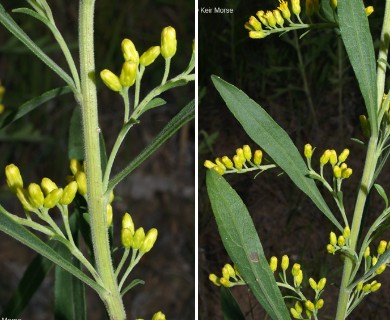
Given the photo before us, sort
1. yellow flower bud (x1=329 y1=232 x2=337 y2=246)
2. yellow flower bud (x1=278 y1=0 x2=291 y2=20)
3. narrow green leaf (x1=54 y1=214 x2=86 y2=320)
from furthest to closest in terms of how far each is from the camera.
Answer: narrow green leaf (x1=54 y1=214 x2=86 y2=320), yellow flower bud (x1=278 y1=0 x2=291 y2=20), yellow flower bud (x1=329 y1=232 x2=337 y2=246)

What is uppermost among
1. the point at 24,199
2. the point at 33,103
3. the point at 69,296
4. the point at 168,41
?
the point at 168,41

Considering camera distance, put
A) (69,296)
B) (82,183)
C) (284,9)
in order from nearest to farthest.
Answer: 1. (82,183)
2. (284,9)
3. (69,296)

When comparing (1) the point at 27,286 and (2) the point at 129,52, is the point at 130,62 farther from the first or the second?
(1) the point at 27,286

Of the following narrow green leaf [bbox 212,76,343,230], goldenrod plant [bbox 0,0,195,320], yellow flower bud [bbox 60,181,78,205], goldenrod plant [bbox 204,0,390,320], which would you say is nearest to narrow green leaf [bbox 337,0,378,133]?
goldenrod plant [bbox 204,0,390,320]

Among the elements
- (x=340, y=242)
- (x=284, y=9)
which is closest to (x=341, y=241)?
(x=340, y=242)

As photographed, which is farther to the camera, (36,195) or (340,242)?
(340,242)

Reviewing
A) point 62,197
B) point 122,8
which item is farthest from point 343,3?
point 122,8

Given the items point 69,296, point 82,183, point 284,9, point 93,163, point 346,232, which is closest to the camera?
point 93,163

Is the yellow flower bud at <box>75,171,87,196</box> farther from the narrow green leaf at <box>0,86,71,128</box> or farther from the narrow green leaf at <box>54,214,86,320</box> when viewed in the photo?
the narrow green leaf at <box>54,214,86,320</box>
